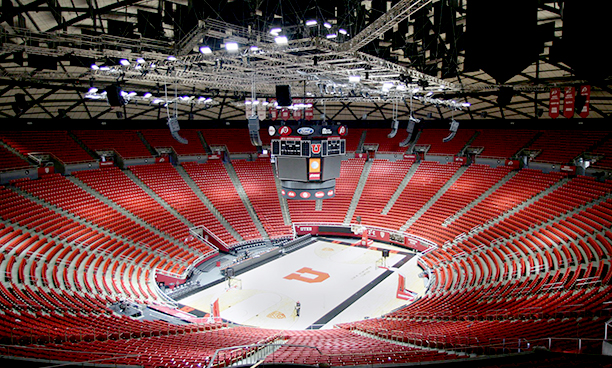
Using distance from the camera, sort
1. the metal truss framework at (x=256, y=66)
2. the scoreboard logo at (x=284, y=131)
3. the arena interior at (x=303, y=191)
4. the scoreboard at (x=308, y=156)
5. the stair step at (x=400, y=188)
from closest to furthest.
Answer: the arena interior at (x=303, y=191) < the metal truss framework at (x=256, y=66) < the scoreboard logo at (x=284, y=131) < the scoreboard at (x=308, y=156) < the stair step at (x=400, y=188)

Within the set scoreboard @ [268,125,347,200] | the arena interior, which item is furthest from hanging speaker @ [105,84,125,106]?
scoreboard @ [268,125,347,200]

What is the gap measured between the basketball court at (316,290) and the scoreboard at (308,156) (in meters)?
4.69

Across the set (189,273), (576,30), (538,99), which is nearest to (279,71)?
(189,273)

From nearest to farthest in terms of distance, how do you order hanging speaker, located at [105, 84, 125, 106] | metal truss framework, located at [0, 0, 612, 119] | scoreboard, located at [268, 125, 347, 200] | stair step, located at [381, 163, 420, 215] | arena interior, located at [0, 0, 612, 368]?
arena interior, located at [0, 0, 612, 368] < metal truss framework, located at [0, 0, 612, 119] < hanging speaker, located at [105, 84, 125, 106] < scoreboard, located at [268, 125, 347, 200] < stair step, located at [381, 163, 420, 215]

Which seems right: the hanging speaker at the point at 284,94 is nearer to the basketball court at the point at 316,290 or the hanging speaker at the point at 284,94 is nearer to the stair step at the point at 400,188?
the basketball court at the point at 316,290

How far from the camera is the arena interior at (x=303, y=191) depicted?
8180 millimetres

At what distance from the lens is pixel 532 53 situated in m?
5.15

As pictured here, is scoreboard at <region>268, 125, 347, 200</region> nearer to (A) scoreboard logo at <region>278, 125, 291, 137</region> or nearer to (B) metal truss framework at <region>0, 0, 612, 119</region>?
(A) scoreboard logo at <region>278, 125, 291, 137</region>

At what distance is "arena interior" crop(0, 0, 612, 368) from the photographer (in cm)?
818

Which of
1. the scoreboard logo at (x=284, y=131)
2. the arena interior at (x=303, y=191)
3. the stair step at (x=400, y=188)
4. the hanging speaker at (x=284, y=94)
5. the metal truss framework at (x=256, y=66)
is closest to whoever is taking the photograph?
the arena interior at (x=303, y=191)

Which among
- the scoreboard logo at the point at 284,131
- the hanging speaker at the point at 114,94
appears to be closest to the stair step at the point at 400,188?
the scoreboard logo at the point at 284,131

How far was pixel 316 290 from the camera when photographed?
1847cm

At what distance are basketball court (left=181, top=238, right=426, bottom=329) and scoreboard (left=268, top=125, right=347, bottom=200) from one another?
4.69 metres

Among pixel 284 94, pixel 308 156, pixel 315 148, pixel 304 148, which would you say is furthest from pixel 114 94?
pixel 315 148
